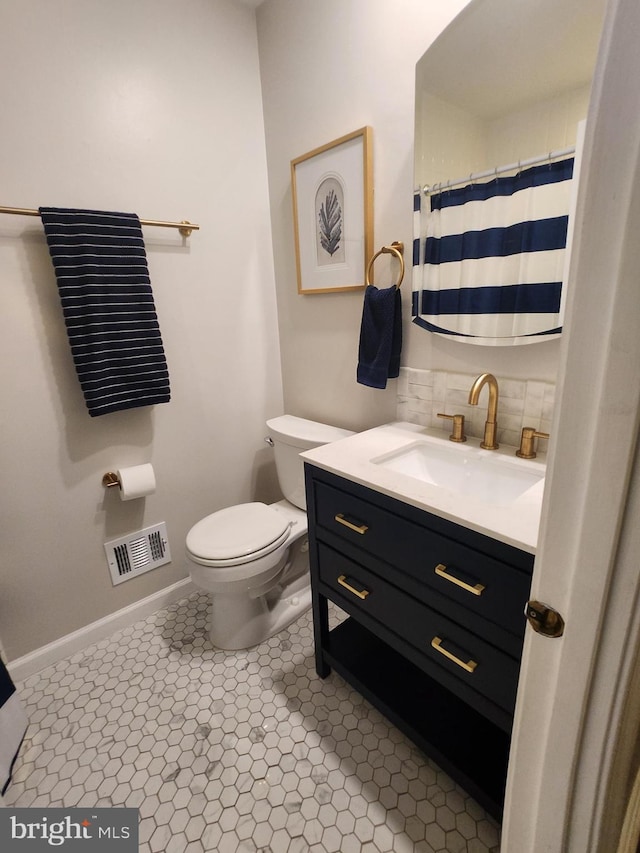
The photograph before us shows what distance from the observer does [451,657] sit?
948 mm

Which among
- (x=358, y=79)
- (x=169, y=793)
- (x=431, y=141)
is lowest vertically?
(x=169, y=793)

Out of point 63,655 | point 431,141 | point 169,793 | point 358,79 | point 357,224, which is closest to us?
point 169,793

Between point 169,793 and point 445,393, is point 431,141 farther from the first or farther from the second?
point 169,793

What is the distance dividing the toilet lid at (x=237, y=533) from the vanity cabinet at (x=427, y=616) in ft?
0.84

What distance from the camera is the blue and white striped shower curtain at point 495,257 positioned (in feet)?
3.48

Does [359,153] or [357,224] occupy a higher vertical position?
[359,153]

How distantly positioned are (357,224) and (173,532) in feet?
4.99

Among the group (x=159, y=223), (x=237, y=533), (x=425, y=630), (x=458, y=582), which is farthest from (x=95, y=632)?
(x=159, y=223)

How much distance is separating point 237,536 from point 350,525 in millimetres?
578

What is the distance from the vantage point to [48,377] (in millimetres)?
1415

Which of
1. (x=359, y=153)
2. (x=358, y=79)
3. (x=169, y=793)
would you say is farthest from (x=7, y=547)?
(x=358, y=79)

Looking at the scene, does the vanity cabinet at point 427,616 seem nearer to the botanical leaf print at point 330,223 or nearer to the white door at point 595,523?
the white door at point 595,523

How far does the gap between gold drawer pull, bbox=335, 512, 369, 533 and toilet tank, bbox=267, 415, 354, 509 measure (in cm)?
51

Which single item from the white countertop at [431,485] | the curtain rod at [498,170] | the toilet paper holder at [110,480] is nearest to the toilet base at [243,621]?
the toilet paper holder at [110,480]
